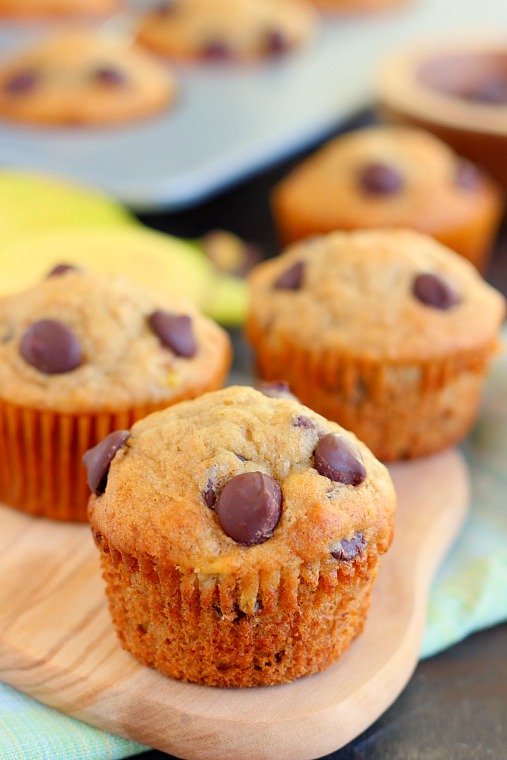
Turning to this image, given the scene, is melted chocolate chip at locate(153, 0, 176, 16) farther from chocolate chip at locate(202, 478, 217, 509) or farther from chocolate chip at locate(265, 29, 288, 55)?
chocolate chip at locate(202, 478, 217, 509)

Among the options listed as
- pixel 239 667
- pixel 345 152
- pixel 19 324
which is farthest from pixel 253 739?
pixel 345 152

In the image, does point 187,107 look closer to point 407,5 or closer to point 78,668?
point 407,5

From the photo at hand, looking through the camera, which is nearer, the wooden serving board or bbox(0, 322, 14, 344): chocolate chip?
the wooden serving board

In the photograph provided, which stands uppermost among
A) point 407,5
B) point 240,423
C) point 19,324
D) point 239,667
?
point 240,423

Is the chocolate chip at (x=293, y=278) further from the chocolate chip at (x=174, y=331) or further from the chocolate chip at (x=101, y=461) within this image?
the chocolate chip at (x=101, y=461)

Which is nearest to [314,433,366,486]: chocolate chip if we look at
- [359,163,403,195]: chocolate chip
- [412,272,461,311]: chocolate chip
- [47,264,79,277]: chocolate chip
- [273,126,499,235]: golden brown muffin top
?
[412,272,461,311]: chocolate chip

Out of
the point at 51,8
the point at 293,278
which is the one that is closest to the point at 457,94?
the point at 51,8
